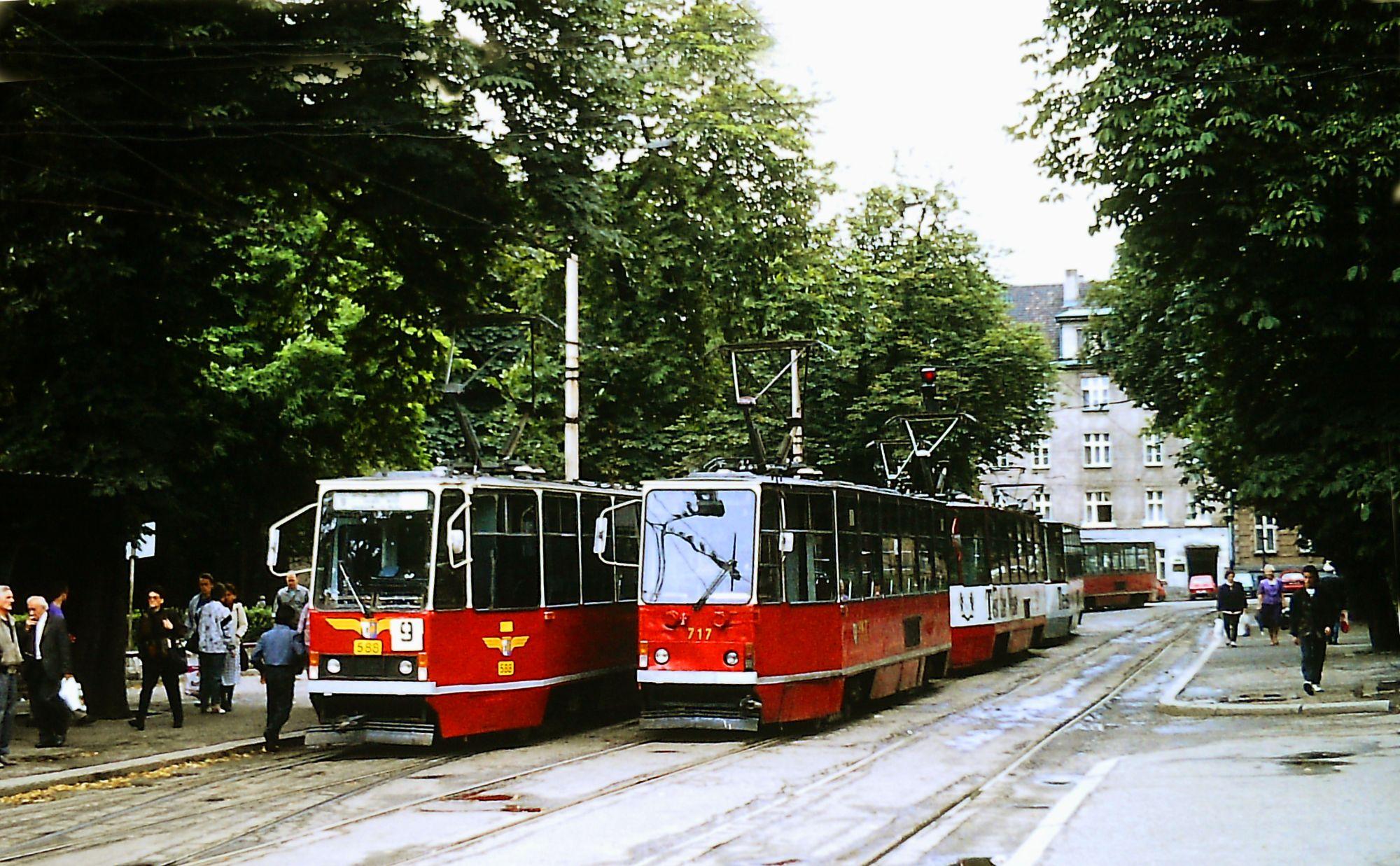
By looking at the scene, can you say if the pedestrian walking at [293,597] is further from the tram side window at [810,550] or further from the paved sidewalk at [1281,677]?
the paved sidewalk at [1281,677]

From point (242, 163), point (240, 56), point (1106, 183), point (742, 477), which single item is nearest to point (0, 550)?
point (242, 163)

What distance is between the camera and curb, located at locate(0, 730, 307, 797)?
582 inches

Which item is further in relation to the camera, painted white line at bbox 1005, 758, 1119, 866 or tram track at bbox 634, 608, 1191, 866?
tram track at bbox 634, 608, 1191, 866

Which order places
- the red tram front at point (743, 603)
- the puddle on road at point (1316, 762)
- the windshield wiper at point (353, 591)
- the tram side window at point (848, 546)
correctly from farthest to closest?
the tram side window at point (848, 546)
the red tram front at point (743, 603)
the windshield wiper at point (353, 591)
the puddle on road at point (1316, 762)

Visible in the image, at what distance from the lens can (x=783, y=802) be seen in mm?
12703

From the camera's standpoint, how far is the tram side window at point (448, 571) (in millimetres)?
16781

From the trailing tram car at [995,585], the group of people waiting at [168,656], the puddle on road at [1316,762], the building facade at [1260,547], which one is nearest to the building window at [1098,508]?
the building facade at [1260,547]

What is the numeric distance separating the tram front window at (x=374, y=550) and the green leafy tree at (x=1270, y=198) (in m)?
12.0

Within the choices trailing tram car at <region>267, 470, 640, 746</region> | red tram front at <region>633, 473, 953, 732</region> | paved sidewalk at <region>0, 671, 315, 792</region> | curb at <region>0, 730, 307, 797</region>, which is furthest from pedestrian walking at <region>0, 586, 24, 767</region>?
red tram front at <region>633, 473, 953, 732</region>

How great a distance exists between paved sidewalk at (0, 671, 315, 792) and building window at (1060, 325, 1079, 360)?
217 ft

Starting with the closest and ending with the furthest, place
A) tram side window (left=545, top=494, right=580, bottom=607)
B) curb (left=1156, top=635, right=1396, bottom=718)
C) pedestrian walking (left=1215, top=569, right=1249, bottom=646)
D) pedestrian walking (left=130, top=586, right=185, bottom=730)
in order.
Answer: tram side window (left=545, top=494, right=580, bottom=607)
curb (left=1156, top=635, right=1396, bottom=718)
pedestrian walking (left=130, top=586, right=185, bottom=730)
pedestrian walking (left=1215, top=569, right=1249, bottom=646)

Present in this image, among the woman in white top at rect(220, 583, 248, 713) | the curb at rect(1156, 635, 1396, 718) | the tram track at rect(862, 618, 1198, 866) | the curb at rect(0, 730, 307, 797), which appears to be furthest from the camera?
the woman in white top at rect(220, 583, 248, 713)

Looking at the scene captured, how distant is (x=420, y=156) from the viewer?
19422 millimetres

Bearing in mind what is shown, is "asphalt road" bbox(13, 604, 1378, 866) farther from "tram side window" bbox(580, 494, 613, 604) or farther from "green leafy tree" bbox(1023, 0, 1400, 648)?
"green leafy tree" bbox(1023, 0, 1400, 648)
